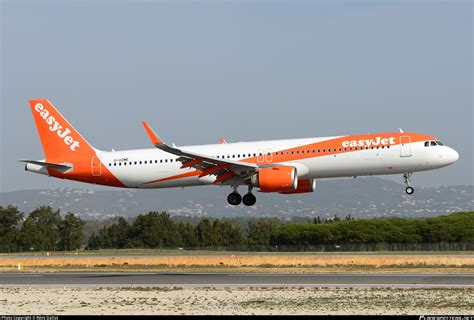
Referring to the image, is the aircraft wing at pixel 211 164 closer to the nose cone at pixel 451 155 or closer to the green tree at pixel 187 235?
the nose cone at pixel 451 155

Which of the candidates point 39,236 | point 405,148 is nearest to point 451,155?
point 405,148

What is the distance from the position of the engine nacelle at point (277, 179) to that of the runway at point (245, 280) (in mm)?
7677

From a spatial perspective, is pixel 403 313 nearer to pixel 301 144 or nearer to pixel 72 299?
A: pixel 72 299

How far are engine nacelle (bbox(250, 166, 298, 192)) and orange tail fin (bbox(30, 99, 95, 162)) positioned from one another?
13.3 m

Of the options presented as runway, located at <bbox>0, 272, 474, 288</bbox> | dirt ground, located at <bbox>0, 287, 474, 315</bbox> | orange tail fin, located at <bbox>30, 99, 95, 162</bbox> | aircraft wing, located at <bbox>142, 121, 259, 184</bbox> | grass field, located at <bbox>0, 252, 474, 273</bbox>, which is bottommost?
dirt ground, located at <bbox>0, 287, 474, 315</bbox>

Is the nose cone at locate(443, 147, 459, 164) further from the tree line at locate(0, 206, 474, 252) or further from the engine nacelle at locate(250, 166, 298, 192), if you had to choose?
the tree line at locate(0, 206, 474, 252)

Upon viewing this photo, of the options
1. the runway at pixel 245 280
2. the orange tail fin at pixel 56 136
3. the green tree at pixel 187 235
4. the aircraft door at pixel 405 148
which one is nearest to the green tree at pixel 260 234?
the green tree at pixel 187 235

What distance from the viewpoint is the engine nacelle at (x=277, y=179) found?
48250 mm

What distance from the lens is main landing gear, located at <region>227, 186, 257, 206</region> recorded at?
170ft

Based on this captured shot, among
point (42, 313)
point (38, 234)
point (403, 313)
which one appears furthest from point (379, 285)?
point (38, 234)

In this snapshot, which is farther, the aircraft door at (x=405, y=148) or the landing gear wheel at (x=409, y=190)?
the landing gear wheel at (x=409, y=190)

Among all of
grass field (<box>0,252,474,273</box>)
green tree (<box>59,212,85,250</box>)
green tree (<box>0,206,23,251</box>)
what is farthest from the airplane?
green tree (<box>59,212,85,250</box>)

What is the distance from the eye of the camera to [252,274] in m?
42.2

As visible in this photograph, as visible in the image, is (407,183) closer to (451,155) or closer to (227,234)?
(451,155)
